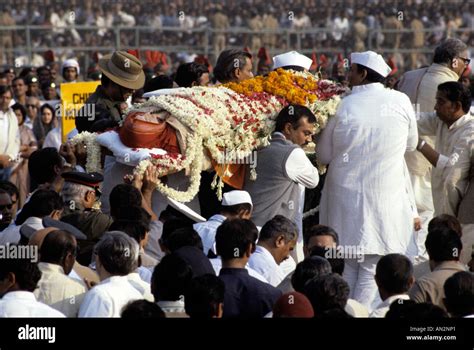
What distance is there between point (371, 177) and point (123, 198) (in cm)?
184

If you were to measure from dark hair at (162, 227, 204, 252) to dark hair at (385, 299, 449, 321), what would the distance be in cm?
167

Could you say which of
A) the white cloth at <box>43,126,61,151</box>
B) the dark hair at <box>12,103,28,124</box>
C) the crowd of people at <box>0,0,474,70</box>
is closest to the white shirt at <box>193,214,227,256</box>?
the white cloth at <box>43,126,61,151</box>

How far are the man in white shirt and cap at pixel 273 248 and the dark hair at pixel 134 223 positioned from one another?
→ 0.72m

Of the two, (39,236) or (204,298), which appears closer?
(204,298)

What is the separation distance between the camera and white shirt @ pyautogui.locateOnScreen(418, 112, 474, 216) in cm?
1040

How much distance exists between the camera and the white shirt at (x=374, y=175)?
32.2 ft

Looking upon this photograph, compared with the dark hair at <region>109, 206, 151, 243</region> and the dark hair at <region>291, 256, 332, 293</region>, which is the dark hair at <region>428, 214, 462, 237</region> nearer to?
the dark hair at <region>291, 256, 332, 293</region>

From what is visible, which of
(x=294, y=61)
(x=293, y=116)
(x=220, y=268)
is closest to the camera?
(x=220, y=268)

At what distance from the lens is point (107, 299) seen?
7297 mm

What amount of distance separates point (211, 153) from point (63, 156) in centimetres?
118

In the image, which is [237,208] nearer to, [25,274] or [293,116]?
[293,116]

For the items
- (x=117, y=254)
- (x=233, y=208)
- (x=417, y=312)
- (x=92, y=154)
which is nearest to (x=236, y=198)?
(x=233, y=208)

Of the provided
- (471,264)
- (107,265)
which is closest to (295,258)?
(471,264)

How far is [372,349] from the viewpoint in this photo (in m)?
6.57
